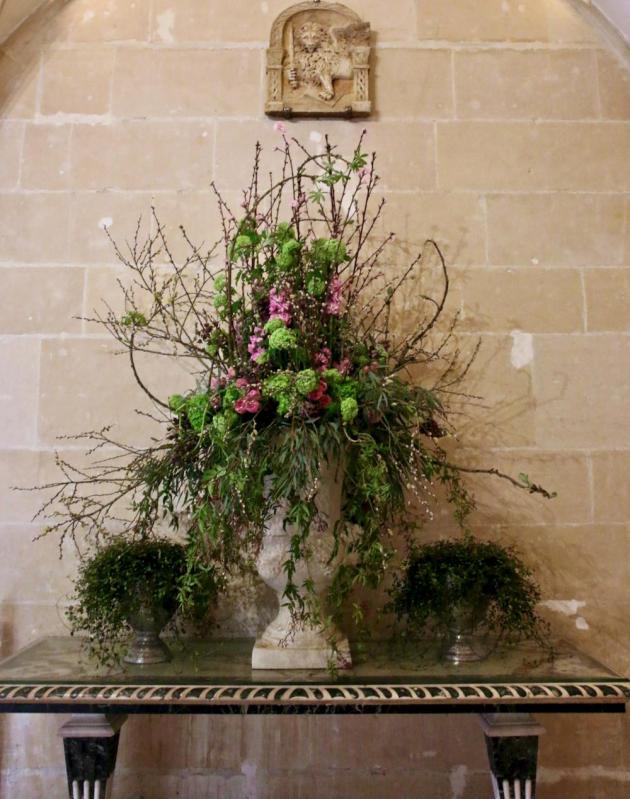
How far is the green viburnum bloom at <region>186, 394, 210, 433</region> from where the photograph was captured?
76.4 inches

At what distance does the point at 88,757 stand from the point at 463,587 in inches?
40.6

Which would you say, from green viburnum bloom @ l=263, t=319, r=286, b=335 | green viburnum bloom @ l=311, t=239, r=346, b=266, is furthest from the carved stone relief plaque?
green viburnum bloom @ l=263, t=319, r=286, b=335

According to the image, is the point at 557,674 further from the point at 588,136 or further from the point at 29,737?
the point at 588,136

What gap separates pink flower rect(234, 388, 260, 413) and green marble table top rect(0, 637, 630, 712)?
65cm

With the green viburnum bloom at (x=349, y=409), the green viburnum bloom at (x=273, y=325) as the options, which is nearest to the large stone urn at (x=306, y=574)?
the green viburnum bloom at (x=349, y=409)

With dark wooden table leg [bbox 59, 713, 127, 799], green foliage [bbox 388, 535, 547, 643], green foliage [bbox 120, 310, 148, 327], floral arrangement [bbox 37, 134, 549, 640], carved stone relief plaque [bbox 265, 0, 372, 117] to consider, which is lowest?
dark wooden table leg [bbox 59, 713, 127, 799]

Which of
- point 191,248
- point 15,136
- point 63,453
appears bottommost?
point 63,453

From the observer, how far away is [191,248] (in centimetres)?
259

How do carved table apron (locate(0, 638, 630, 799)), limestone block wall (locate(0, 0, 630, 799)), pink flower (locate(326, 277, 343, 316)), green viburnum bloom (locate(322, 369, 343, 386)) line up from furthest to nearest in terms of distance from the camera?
limestone block wall (locate(0, 0, 630, 799)), pink flower (locate(326, 277, 343, 316)), green viburnum bloom (locate(322, 369, 343, 386)), carved table apron (locate(0, 638, 630, 799))

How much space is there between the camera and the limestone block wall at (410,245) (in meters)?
2.33

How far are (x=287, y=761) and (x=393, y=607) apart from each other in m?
0.62

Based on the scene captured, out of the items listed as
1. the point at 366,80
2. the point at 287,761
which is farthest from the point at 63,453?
the point at 366,80

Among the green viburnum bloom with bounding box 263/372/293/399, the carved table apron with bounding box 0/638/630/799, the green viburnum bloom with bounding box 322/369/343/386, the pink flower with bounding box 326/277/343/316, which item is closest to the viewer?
the carved table apron with bounding box 0/638/630/799

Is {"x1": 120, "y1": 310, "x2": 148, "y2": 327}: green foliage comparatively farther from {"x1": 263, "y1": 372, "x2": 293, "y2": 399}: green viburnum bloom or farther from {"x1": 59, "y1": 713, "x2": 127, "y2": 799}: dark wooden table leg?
{"x1": 59, "y1": 713, "x2": 127, "y2": 799}: dark wooden table leg
